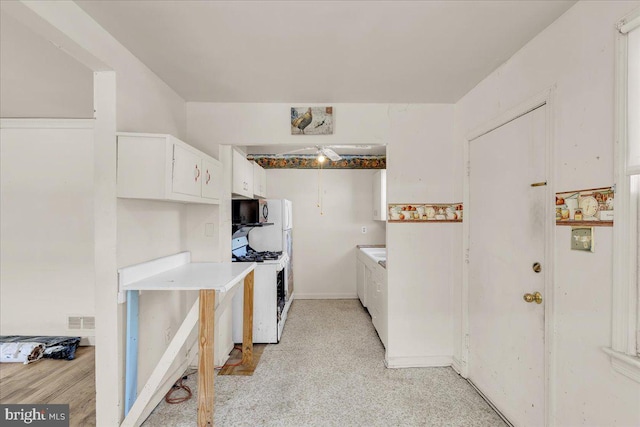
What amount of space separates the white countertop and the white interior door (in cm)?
184

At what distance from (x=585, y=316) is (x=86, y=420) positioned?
2994mm

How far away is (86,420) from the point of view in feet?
5.96

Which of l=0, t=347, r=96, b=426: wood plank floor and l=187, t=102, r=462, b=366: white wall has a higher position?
l=187, t=102, r=462, b=366: white wall

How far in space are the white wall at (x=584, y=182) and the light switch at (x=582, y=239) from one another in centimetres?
3

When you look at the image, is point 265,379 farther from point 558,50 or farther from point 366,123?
point 558,50

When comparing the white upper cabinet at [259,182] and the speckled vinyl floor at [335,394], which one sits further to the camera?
the white upper cabinet at [259,182]

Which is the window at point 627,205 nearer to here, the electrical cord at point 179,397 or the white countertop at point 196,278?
the white countertop at point 196,278

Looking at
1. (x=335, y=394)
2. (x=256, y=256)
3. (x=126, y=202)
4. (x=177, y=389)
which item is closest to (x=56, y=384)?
(x=177, y=389)

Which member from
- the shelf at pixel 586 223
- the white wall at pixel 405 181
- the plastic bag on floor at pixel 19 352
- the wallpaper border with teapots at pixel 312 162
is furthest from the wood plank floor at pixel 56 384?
the wallpaper border with teapots at pixel 312 162

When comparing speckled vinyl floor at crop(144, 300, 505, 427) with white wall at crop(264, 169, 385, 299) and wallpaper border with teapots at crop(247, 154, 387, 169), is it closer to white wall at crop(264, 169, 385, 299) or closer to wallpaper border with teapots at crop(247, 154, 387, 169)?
white wall at crop(264, 169, 385, 299)

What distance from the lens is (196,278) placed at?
184cm

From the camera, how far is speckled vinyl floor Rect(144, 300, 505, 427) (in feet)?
6.15

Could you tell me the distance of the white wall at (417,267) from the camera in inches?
101

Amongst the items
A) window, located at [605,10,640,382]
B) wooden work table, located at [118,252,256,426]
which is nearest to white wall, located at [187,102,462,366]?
wooden work table, located at [118,252,256,426]
